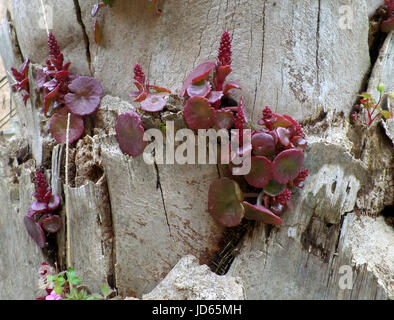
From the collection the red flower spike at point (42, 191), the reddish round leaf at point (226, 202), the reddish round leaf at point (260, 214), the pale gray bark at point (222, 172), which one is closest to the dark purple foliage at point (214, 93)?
the pale gray bark at point (222, 172)

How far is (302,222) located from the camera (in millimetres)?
1903

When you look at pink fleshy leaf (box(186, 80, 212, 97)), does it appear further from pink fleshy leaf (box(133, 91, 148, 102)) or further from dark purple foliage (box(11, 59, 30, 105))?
dark purple foliage (box(11, 59, 30, 105))

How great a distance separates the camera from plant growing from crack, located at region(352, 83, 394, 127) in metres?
2.08

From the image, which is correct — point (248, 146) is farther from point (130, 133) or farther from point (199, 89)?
point (130, 133)

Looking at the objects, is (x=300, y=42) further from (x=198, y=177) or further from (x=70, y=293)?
(x=70, y=293)

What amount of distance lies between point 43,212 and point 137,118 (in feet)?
3.01

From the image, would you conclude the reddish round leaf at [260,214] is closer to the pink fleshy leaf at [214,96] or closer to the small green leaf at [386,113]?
the pink fleshy leaf at [214,96]

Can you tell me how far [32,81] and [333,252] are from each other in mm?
2236

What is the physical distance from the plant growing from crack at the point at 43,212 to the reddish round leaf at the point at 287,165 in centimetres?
135

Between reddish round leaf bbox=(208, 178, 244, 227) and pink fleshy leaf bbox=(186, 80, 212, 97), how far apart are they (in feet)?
1.57

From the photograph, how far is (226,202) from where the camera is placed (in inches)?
72.8

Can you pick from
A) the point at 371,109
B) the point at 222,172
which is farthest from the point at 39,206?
the point at 371,109

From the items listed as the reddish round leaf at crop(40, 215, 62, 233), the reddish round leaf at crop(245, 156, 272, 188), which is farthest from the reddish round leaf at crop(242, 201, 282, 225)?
the reddish round leaf at crop(40, 215, 62, 233)

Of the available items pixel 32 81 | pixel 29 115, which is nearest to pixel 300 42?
pixel 32 81
